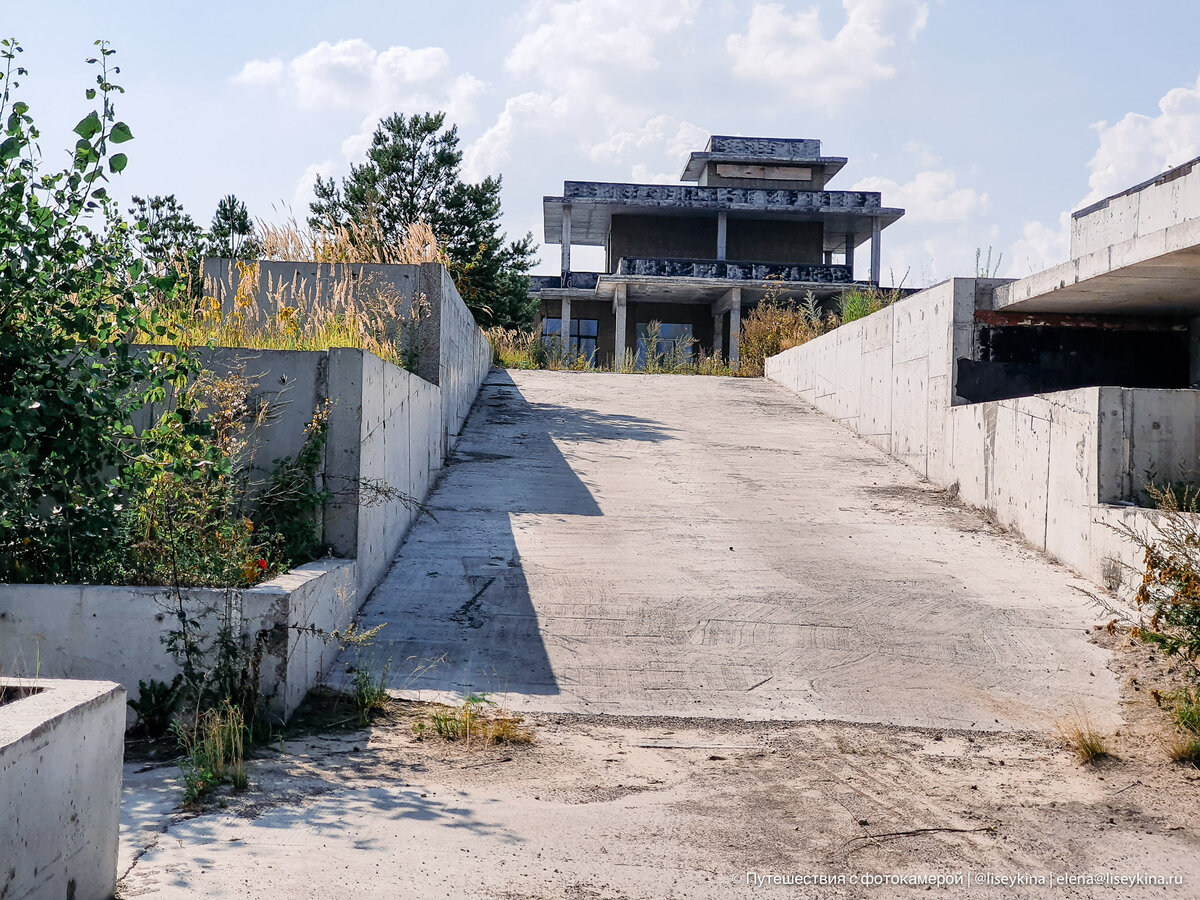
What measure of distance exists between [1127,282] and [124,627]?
25.2 feet

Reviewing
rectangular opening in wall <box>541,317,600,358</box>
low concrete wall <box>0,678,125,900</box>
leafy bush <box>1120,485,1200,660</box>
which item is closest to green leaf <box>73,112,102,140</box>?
low concrete wall <box>0,678,125,900</box>

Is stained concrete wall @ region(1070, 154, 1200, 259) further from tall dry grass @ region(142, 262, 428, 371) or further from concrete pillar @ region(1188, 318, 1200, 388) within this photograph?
tall dry grass @ region(142, 262, 428, 371)

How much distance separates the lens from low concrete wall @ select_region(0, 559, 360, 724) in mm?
4227

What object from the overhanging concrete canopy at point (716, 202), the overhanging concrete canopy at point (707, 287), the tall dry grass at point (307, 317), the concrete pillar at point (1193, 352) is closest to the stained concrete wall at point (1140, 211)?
the concrete pillar at point (1193, 352)

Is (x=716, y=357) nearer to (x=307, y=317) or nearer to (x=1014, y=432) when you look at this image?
(x=1014, y=432)

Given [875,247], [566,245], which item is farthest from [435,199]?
[875,247]

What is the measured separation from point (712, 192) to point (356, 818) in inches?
1045

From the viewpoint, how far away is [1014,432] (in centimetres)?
805

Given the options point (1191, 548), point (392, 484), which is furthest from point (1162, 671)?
point (392, 484)

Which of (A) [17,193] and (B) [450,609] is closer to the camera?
(A) [17,193]

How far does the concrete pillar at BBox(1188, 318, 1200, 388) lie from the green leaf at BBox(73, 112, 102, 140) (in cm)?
955

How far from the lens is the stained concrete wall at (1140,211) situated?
413 inches

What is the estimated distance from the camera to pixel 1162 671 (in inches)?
204

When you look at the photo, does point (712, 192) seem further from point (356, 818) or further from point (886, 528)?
point (356, 818)
